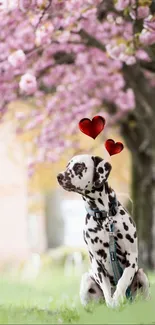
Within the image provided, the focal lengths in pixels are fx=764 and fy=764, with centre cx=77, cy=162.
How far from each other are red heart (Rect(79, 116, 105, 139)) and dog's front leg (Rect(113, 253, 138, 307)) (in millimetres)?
754

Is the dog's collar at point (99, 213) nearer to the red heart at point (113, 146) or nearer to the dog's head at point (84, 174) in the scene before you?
the dog's head at point (84, 174)

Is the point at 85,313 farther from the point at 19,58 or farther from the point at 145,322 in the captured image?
the point at 19,58

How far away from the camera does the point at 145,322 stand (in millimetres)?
4055

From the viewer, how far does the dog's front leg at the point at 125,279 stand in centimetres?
439

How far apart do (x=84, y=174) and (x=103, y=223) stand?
32 cm

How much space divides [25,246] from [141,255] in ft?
24.7

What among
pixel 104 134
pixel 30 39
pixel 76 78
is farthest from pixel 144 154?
pixel 30 39

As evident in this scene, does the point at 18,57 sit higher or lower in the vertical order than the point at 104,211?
higher

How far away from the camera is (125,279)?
4441mm

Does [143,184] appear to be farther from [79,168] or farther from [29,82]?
[79,168]

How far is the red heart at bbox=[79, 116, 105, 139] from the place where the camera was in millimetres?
4480

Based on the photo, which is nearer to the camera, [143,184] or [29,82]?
[29,82]

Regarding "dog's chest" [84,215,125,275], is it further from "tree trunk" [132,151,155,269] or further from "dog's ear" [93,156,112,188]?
"tree trunk" [132,151,155,269]

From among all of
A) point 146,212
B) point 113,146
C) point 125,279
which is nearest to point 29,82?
point 113,146
